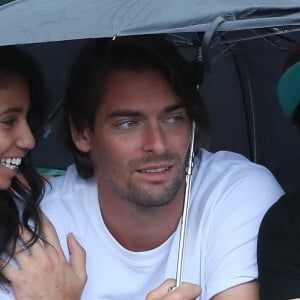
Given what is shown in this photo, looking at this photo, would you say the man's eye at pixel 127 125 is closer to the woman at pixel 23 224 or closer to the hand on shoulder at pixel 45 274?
A: the woman at pixel 23 224

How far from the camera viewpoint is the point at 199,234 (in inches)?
109

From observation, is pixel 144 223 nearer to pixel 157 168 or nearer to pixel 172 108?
pixel 157 168

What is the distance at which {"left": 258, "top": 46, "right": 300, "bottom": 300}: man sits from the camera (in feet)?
8.18

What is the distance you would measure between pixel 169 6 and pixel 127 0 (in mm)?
130

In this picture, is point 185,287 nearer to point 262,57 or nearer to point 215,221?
point 215,221

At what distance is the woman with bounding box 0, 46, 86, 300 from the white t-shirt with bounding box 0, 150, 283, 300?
0.10 meters

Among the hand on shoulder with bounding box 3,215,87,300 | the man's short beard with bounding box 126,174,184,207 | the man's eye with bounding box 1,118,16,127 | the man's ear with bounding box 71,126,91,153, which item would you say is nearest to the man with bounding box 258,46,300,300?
the man's short beard with bounding box 126,174,184,207

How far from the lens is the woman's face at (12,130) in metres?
2.62

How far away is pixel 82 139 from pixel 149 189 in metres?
0.52

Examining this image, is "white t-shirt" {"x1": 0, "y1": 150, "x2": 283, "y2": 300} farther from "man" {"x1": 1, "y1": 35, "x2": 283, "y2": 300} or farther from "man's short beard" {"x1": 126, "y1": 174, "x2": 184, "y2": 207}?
"man's short beard" {"x1": 126, "y1": 174, "x2": 184, "y2": 207}

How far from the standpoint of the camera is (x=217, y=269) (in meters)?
2.65

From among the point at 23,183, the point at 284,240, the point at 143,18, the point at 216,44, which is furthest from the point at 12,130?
the point at 284,240

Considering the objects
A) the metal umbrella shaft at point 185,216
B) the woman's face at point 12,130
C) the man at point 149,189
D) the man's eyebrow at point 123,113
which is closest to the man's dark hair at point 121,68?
the man at point 149,189

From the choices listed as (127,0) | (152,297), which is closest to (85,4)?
(127,0)
